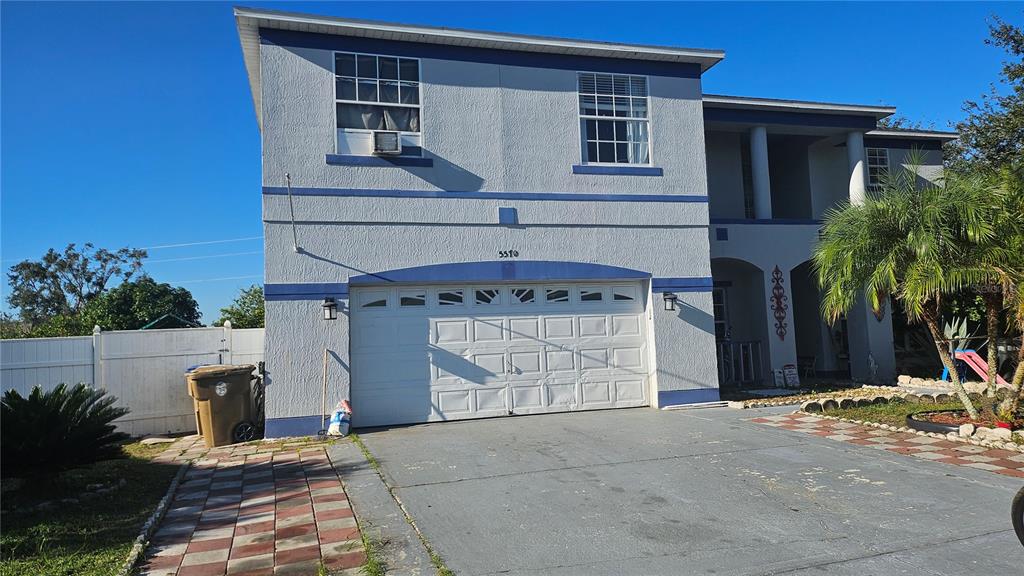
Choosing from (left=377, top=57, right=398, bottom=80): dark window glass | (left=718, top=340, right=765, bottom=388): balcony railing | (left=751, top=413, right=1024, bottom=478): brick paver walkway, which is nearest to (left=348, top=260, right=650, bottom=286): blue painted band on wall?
(left=377, top=57, right=398, bottom=80): dark window glass

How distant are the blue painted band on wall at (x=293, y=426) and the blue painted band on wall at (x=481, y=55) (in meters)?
5.65

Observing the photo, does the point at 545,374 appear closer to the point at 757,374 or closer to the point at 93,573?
the point at 757,374

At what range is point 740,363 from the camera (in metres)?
15.1

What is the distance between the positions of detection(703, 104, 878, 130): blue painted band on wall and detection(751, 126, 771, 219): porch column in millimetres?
282

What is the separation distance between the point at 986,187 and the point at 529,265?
631cm

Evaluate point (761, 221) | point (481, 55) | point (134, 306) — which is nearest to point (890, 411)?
point (761, 221)

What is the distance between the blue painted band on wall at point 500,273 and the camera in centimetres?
1087

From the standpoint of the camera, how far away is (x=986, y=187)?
8.56m

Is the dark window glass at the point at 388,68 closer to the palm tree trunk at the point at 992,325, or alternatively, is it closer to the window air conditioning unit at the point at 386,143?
the window air conditioning unit at the point at 386,143

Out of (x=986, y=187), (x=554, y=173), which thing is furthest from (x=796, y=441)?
(x=554, y=173)

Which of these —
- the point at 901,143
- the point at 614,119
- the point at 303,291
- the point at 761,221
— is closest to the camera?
the point at 303,291

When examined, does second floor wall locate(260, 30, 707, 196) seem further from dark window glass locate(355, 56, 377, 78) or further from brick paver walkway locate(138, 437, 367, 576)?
brick paver walkway locate(138, 437, 367, 576)

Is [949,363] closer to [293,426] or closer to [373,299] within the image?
[373,299]

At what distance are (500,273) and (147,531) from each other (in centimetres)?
661
